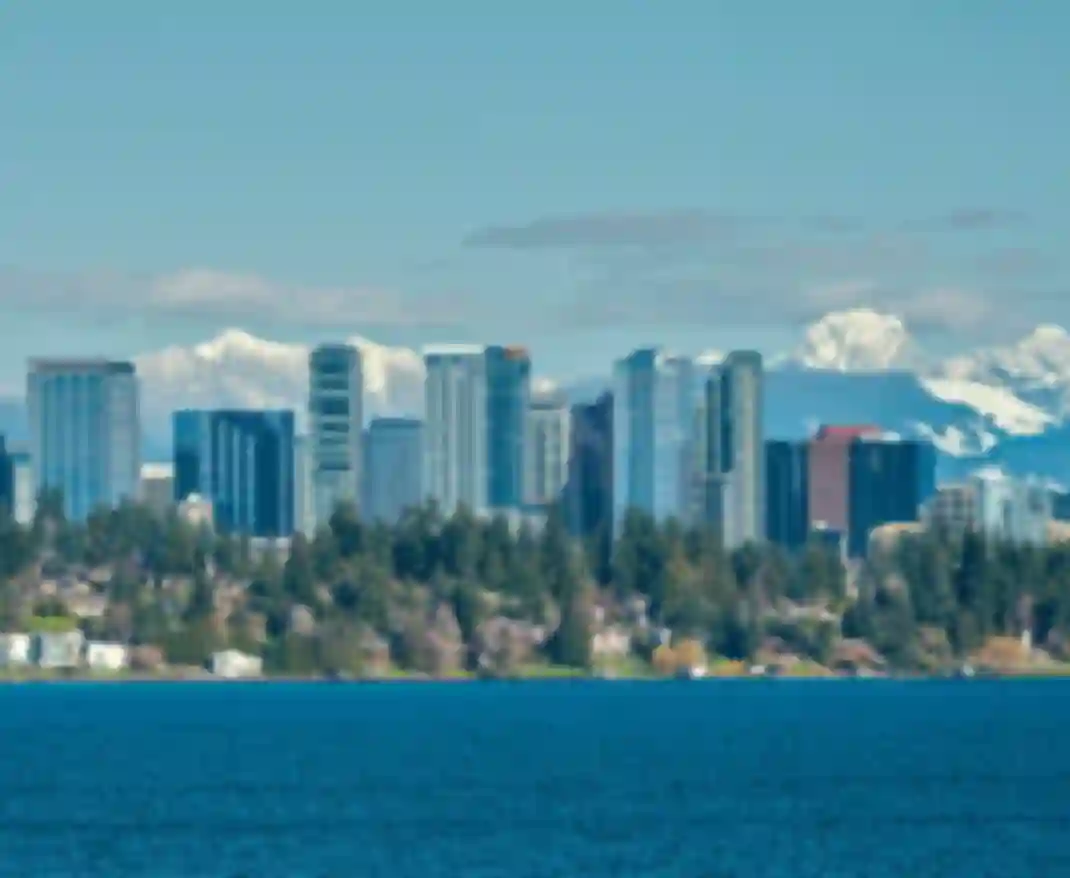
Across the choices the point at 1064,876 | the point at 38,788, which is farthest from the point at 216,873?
the point at 38,788

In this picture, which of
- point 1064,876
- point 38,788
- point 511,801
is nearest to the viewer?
point 1064,876

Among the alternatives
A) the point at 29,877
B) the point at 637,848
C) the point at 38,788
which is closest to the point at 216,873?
the point at 29,877

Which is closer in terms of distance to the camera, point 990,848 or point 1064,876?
point 1064,876

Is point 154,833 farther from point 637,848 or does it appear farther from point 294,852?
point 637,848

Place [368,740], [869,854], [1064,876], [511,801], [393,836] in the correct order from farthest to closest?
1. [368,740]
2. [511,801]
3. [393,836]
4. [869,854]
5. [1064,876]

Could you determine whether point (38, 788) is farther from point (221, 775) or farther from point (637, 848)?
point (637, 848)

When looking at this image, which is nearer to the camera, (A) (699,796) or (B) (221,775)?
(A) (699,796)

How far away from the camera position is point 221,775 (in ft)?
516

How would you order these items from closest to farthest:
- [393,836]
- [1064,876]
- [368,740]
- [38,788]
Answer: [1064,876] < [393,836] < [38,788] < [368,740]

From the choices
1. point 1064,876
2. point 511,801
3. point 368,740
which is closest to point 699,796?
point 511,801

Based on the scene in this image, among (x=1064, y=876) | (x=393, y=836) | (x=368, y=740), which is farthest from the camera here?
(x=368, y=740)

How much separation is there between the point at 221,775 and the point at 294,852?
44067 mm

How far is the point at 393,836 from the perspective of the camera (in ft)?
392

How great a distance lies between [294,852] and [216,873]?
8.67m
